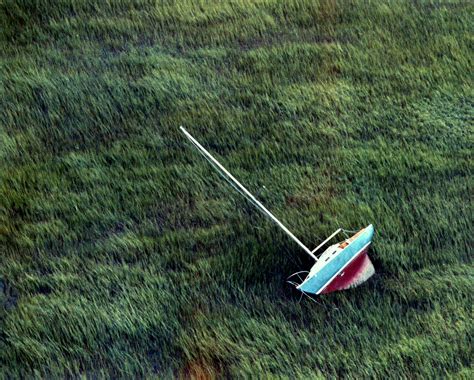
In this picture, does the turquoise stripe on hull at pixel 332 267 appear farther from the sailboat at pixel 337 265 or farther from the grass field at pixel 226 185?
the grass field at pixel 226 185

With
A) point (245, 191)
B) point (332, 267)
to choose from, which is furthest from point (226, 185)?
point (332, 267)

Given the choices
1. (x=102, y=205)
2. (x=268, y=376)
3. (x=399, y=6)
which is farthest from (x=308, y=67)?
(x=268, y=376)

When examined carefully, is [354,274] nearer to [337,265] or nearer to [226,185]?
[337,265]

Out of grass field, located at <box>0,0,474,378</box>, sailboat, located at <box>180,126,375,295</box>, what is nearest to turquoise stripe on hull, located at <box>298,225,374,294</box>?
sailboat, located at <box>180,126,375,295</box>

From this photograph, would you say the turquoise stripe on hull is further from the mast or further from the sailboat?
the mast

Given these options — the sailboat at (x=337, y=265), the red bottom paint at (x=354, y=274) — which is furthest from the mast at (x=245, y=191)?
the red bottom paint at (x=354, y=274)

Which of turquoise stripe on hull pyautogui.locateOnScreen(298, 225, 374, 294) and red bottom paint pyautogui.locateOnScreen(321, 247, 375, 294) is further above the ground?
turquoise stripe on hull pyautogui.locateOnScreen(298, 225, 374, 294)
